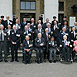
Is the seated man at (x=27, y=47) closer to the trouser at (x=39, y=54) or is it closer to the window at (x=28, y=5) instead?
the trouser at (x=39, y=54)

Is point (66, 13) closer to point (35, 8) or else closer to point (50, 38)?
point (35, 8)

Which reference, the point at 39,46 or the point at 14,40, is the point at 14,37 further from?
the point at 39,46

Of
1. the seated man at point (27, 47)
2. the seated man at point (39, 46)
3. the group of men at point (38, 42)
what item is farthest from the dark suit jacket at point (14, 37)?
the seated man at point (39, 46)
